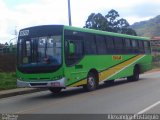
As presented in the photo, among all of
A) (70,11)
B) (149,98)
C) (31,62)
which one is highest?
(70,11)

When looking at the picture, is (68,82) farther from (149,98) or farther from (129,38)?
(129,38)

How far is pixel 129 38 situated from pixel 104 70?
479 centimetres

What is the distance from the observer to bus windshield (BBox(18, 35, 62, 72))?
17.4 meters

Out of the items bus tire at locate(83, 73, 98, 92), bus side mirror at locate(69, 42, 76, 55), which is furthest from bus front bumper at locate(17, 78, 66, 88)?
bus tire at locate(83, 73, 98, 92)

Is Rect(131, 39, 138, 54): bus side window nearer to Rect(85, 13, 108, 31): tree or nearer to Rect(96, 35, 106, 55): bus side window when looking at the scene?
Rect(96, 35, 106, 55): bus side window

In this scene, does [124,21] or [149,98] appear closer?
[149,98]

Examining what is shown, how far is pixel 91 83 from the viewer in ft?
66.0

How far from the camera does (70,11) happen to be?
30.1m

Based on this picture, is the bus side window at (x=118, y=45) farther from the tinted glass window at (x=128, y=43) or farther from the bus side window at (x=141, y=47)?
the bus side window at (x=141, y=47)

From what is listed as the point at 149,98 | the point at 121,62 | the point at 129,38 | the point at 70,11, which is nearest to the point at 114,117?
the point at 149,98

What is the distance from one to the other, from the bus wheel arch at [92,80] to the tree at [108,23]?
48.0 m

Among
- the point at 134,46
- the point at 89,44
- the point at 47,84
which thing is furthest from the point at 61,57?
the point at 134,46

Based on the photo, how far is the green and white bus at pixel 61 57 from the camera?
17.4m

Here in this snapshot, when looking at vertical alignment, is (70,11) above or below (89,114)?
above
